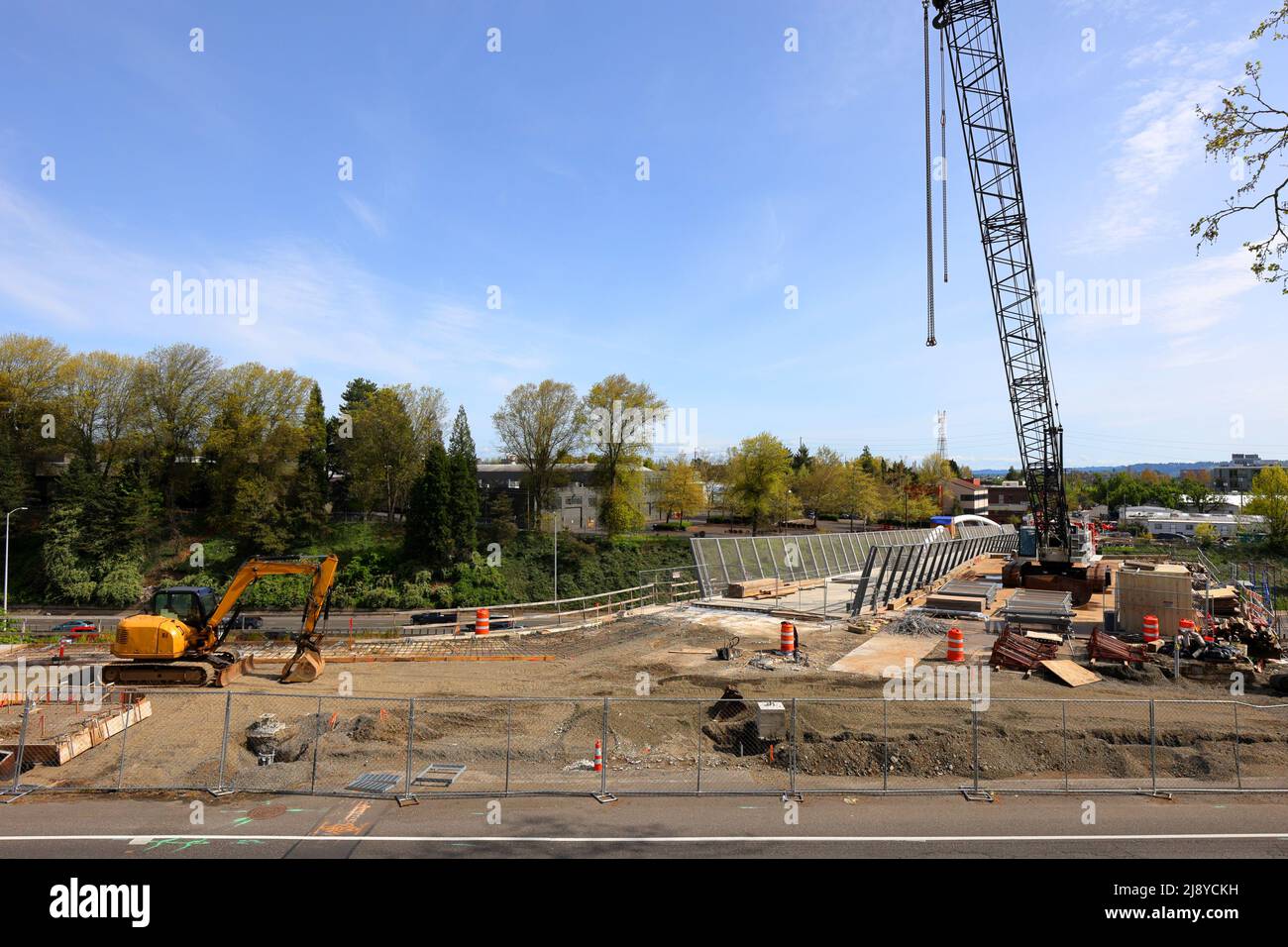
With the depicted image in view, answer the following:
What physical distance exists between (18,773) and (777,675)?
650 inches

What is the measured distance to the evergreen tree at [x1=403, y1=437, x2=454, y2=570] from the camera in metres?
45.1

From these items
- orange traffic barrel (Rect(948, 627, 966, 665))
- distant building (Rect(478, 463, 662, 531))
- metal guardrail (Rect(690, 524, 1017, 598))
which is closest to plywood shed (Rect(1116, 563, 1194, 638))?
orange traffic barrel (Rect(948, 627, 966, 665))

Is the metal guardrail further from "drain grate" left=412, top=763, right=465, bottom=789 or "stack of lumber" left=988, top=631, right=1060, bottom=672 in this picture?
"drain grate" left=412, top=763, right=465, bottom=789

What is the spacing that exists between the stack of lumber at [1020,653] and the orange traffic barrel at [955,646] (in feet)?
2.86

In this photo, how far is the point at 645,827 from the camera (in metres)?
9.59

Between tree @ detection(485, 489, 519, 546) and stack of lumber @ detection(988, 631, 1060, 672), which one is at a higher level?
tree @ detection(485, 489, 519, 546)

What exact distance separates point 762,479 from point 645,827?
53.2 metres

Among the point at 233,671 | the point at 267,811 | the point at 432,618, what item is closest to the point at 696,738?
the point at 267,811

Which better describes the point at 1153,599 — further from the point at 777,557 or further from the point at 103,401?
the point at 103,401

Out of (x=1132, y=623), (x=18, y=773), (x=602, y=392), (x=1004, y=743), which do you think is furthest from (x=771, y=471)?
(x=18, y=773)

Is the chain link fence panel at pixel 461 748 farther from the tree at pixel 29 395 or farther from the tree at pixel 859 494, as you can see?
the tree at pixel 859 494

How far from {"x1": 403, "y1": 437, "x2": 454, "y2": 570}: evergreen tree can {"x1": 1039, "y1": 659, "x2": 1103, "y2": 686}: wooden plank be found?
36.7m

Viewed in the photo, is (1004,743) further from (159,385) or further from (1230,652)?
(159,385)

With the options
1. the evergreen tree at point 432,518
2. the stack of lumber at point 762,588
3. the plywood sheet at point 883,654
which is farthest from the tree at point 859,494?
the plywood sheet at point 883,654
